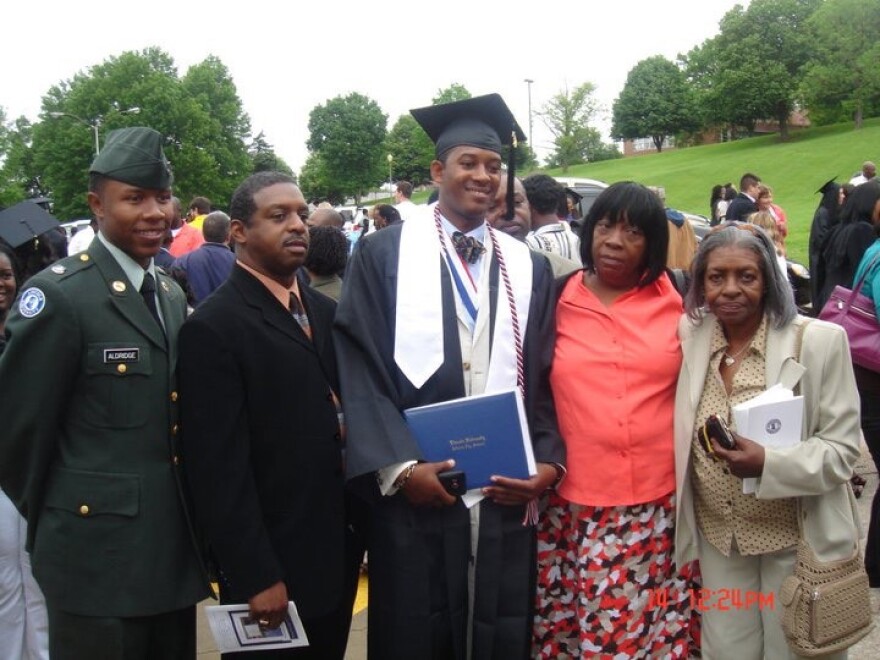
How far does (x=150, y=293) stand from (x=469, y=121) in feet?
4.23

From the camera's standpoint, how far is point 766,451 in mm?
2504

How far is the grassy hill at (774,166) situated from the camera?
116ft

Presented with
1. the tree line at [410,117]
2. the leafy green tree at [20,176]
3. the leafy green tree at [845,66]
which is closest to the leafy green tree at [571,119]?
the tree line at [410,117]

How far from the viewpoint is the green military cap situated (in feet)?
7.95

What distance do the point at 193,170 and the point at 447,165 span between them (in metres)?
49.6

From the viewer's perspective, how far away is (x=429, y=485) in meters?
2.53

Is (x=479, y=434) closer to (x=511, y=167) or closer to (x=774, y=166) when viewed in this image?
(x=511, y=167)

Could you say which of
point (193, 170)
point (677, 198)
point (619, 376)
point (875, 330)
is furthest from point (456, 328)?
point (193, 170)

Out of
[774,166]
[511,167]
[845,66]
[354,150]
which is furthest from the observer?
[354,150]

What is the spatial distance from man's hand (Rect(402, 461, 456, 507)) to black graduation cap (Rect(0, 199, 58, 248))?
2.52m

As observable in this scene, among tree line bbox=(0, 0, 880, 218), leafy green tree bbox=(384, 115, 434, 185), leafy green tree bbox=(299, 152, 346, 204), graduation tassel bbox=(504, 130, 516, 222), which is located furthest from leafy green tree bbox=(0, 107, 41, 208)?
graduation tassel bbox=(504, 130, 516, 222)

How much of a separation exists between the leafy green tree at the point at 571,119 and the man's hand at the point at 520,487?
212ft

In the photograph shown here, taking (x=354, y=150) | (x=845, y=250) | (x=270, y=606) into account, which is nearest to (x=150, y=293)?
(x=270, y=606)
